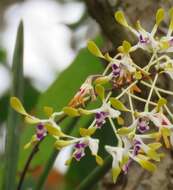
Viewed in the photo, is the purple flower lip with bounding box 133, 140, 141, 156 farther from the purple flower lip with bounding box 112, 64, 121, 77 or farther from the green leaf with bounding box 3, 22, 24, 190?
the green leaf with bounding box 3, 22, 24, 190

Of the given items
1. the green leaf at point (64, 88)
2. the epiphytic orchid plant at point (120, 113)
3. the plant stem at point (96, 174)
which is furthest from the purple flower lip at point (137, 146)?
the green leaf at point (64, 88)

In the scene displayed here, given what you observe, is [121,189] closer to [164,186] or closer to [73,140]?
[164,186]

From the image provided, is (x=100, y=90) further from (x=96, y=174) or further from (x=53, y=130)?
(x=96, y=174)

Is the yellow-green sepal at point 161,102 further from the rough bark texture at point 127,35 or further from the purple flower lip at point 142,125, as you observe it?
the rough bark texture at point 127,35

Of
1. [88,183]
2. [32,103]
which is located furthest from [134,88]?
[32,103]

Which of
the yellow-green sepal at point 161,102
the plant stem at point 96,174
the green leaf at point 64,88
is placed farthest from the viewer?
the green leaf at point 64,88
